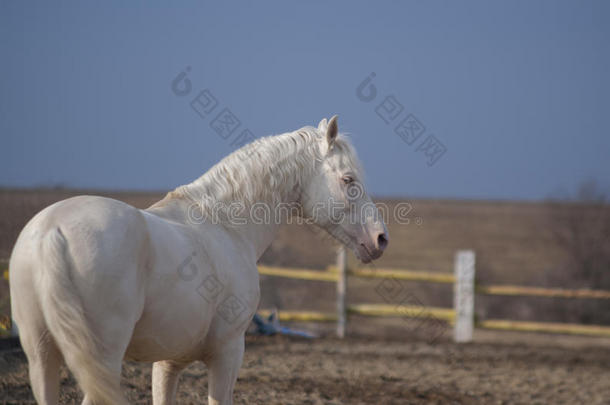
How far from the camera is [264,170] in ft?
10.6

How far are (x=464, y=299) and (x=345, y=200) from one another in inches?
255

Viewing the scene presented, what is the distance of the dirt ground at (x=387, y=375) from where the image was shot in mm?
4641

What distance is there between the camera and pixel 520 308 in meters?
12.2

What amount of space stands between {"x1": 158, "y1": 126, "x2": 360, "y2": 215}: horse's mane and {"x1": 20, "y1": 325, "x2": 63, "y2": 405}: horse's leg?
37.6 inches

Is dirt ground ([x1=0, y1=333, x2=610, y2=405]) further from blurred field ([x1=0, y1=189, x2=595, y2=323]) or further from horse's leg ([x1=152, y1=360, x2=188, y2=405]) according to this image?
blurred field ([x1=0, y1=189, x2=595, y2=323])

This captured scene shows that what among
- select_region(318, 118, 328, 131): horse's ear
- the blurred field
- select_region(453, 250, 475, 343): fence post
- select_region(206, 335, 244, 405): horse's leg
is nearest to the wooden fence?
select_region(453, 250, 475, 343): fence post

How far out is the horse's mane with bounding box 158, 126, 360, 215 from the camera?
3.13 meters

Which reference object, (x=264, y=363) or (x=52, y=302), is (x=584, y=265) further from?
(x=52, y=302)

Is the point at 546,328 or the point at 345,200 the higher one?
the point at 345,200

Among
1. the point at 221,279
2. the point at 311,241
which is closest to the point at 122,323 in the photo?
the point at 221,279

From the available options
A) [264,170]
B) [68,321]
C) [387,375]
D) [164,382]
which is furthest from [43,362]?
[387,375]

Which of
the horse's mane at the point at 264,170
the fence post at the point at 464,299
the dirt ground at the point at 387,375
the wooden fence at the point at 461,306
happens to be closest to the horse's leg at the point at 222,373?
the horse's mane at the point at 264,170

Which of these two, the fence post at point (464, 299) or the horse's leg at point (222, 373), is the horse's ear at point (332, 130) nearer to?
the horse's leg at point (222, 373)

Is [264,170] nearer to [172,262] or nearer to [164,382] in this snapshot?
[172,262]
